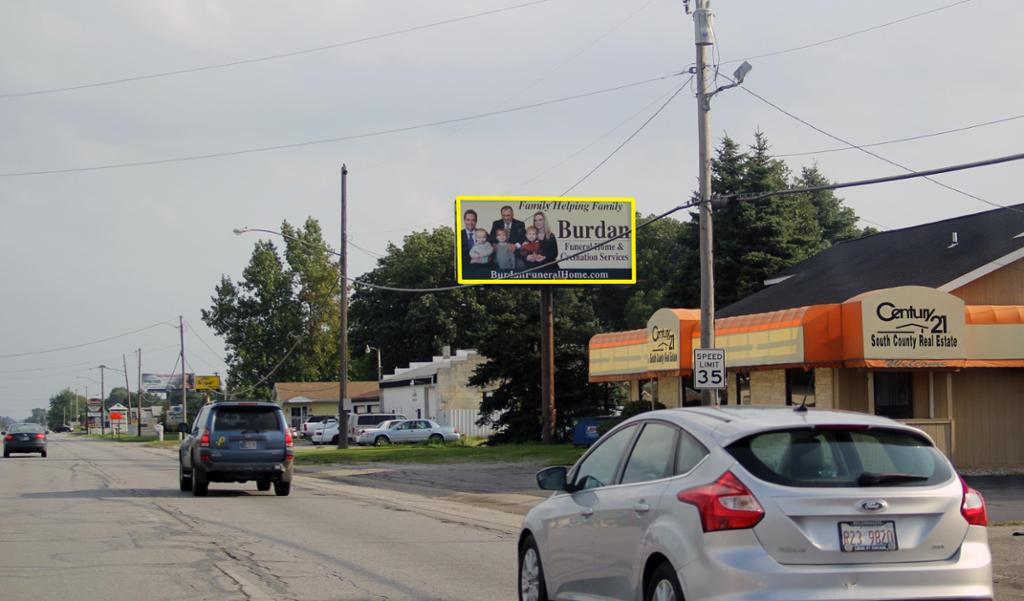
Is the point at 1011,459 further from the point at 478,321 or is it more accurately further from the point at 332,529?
the point at 478,321

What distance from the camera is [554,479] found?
8.65m

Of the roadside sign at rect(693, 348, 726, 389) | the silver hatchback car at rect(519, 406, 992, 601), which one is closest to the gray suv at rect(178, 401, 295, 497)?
the roadside sign at rect(693, 348, 726, 389)

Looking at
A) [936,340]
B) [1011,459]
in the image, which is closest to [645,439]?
[936,340]

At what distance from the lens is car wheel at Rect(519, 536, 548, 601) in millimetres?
9087

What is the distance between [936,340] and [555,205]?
65.3 feet

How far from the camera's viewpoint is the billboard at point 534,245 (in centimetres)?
4372

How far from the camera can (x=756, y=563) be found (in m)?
6.48

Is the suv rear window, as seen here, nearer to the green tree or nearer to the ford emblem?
the green tree

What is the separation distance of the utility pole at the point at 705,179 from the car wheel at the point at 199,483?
9.95 m

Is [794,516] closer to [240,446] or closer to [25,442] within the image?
[240,446]

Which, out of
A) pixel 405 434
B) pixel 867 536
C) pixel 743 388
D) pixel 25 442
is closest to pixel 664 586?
pixel 867 536

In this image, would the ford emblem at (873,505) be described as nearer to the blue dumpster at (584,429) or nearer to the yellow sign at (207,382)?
the blue dumpster at (584,429)

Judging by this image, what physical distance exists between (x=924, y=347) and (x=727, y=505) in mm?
21227

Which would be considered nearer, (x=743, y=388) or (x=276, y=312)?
(x=743, y=388)
